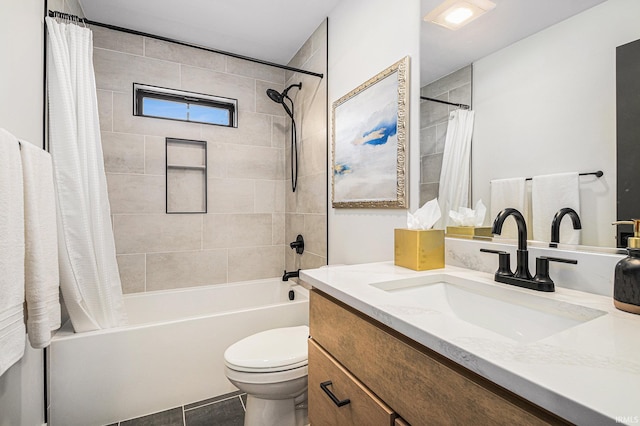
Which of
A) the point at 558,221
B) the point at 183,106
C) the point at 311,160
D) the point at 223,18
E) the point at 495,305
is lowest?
the point at 495,305

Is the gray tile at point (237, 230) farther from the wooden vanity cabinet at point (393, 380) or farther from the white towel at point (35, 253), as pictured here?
the wooden vanity cabinet at point (393, 380)

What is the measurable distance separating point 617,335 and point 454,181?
796 millimetres

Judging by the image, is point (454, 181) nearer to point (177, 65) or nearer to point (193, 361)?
point (193, 361)

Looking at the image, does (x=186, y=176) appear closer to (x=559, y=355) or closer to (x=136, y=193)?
(x=136, y=193)

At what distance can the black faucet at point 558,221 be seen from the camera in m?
0.88

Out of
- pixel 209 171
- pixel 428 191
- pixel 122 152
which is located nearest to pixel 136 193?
pixel 122 152

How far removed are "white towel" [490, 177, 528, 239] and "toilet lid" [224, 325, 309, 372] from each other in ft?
3.24

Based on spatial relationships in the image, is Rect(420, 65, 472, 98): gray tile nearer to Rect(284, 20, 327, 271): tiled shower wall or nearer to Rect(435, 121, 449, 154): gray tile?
Rect(435, 121, 449, 154): gray tile

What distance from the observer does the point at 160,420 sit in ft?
5.33

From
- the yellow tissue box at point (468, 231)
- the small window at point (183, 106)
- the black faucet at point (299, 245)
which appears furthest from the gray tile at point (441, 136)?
the small window at point (183, 106)

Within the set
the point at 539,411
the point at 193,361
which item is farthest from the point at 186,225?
the point at 539,411

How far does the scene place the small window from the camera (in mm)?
2387

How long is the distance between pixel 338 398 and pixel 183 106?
2.51 m

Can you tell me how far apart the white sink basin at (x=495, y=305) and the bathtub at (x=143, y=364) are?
1.22 m
